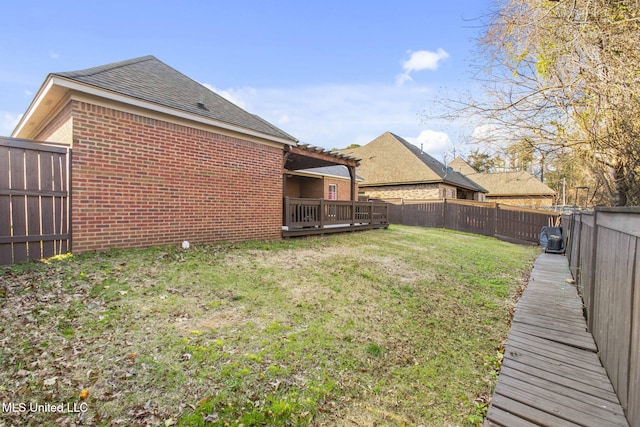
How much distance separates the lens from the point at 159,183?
21.2 feet

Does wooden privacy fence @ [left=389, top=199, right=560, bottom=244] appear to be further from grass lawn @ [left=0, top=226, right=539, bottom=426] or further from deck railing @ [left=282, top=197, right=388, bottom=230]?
grass lawn @ [left=0, top=226, right=539, bottom=426]

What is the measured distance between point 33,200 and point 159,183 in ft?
6.74

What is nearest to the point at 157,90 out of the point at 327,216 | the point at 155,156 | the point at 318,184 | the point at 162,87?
the point at 162,87

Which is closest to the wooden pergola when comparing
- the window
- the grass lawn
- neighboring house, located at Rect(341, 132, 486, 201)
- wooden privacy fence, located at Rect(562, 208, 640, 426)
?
the window

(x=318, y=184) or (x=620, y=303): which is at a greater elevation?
(x=318, y=184)

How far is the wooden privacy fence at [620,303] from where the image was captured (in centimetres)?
210

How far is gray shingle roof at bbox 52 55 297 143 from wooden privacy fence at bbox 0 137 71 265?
1.50 m

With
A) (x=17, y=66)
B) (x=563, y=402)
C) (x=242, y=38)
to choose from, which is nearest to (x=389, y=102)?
(x=242, y=38)

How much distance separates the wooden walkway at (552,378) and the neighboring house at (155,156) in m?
6.54

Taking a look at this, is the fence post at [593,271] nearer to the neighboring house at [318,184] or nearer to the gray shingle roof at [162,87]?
the gray shingle roof at [162,87]

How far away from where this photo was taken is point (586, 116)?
6246 mm

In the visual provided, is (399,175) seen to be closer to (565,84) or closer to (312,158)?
(312,158)

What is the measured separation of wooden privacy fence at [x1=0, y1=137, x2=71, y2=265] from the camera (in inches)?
185

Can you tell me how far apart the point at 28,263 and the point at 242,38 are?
31.8 ft
